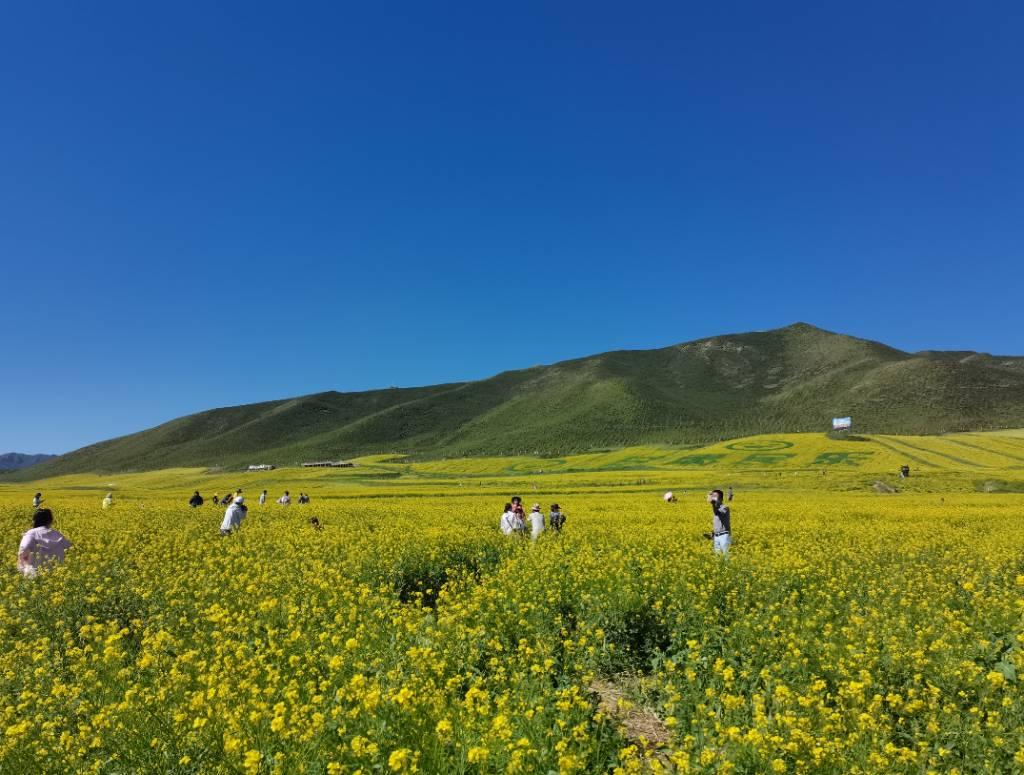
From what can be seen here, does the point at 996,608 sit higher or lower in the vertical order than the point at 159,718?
lower

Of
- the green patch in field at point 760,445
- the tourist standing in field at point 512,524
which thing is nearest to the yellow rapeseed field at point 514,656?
the tourist standing in field at point 512,524

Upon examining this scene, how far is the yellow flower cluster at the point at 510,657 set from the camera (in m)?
4.85

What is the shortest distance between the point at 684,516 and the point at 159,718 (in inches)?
1000

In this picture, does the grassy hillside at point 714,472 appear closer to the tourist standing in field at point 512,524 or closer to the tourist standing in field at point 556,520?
the tourist standing in field at point 556,520

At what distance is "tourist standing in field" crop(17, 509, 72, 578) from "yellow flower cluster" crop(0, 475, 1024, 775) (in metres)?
0.80

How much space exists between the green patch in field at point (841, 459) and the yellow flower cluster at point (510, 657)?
5937cm

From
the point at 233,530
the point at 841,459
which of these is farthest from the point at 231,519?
the point at 841,459

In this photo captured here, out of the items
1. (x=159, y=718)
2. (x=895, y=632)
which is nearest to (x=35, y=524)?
(x=159, y=718)

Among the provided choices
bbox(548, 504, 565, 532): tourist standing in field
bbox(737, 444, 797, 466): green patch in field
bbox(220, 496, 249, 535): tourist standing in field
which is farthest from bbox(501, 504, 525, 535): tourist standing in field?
bbox(737, 444, 797, 466): green patch in field

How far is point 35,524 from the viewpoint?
12359mm

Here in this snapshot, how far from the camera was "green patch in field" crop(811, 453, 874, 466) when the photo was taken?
7062 centimetres

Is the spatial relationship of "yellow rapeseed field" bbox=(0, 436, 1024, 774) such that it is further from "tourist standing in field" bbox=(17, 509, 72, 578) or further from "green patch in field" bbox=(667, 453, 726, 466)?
"green patch in field" bbox=(667, 453, 726, 466)

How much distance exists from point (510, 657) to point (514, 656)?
24.6 inches

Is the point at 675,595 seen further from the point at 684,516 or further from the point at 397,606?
the point at 684,516
